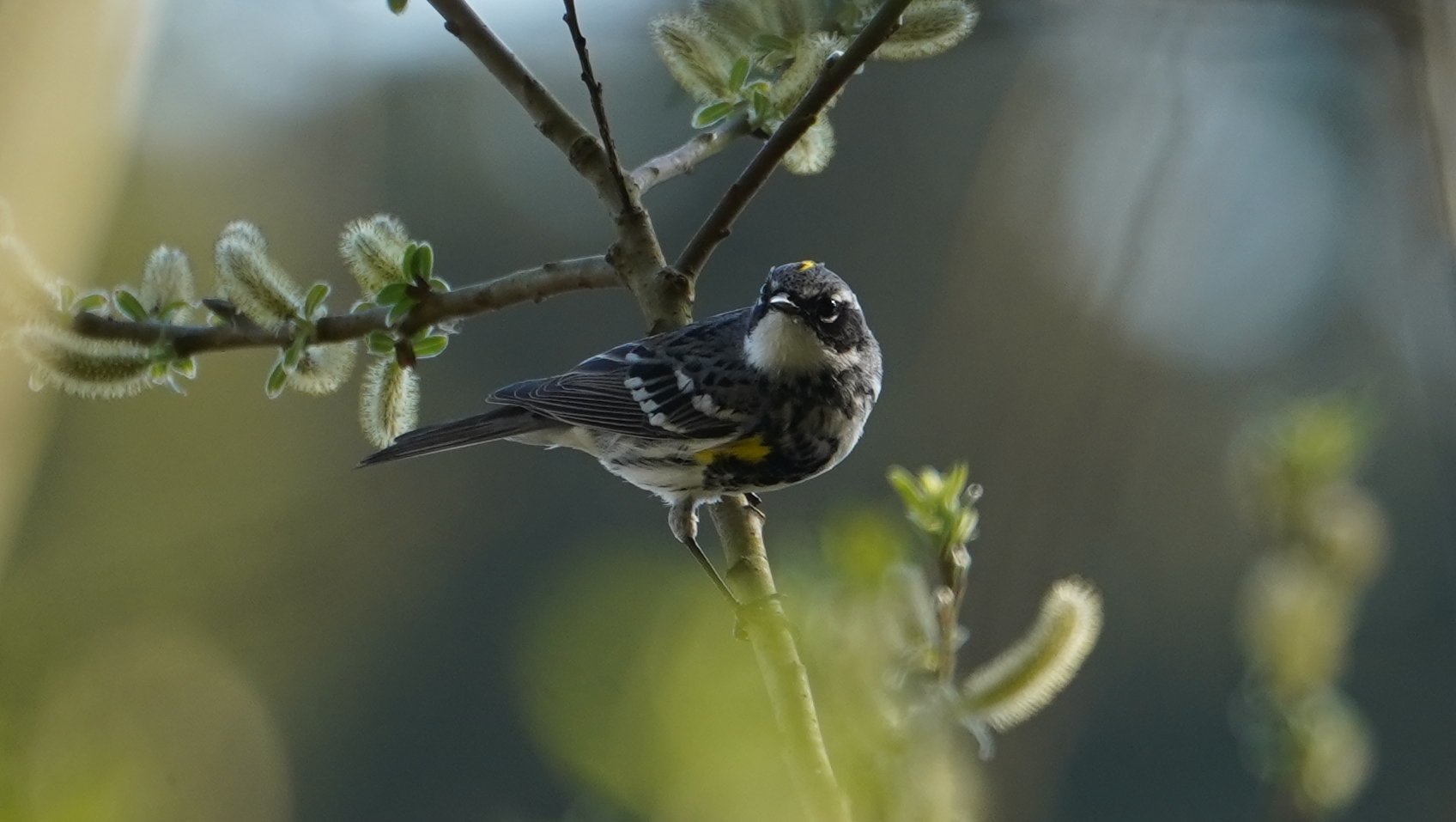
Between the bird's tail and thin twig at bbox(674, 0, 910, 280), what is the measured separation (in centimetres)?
79

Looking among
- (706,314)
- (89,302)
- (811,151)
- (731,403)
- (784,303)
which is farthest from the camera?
(706,314)

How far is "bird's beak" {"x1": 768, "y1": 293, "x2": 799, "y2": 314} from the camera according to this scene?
2416 mm

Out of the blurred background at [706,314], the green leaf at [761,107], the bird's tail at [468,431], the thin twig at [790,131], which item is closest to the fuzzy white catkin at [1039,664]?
the blurred background at [706,314]

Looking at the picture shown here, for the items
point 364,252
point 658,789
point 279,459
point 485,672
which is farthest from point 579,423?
point 279,459

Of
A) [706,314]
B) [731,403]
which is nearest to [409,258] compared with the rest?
[731,403]

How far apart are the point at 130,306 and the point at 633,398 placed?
1163 millimetres

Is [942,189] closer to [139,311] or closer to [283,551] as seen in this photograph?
[283,551]

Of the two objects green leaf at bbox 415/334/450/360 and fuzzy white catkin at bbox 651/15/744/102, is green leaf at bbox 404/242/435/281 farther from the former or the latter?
fuzzy white catkin at bbox 651/15/744/102

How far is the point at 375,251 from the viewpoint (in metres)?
1.70

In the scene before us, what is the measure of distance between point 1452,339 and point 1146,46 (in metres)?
0.98

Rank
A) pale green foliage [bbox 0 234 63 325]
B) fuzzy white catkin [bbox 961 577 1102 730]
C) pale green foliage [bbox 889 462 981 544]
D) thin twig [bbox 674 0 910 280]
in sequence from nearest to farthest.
A: fuzzy white catkin [bbox 961 577 1102 730], pale green foliage [bbox 889 462 981 544], pale green foliage [bbox 0 234 63 325], thin twig [bbox 674 0 910 280]

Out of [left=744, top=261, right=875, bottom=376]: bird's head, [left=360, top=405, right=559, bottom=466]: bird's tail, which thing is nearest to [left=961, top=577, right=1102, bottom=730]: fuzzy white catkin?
[left=744, top=261, right=875, bottom=376]: bird's head

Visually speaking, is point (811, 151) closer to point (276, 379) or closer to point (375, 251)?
point (375, 251)

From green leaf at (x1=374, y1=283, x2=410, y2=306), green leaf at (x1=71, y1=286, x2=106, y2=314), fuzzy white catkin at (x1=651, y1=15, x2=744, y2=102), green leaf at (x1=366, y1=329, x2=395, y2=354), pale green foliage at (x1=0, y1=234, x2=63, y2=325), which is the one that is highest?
pale green foliage at (x1=0, y1=234, x2=63, y2=325)
